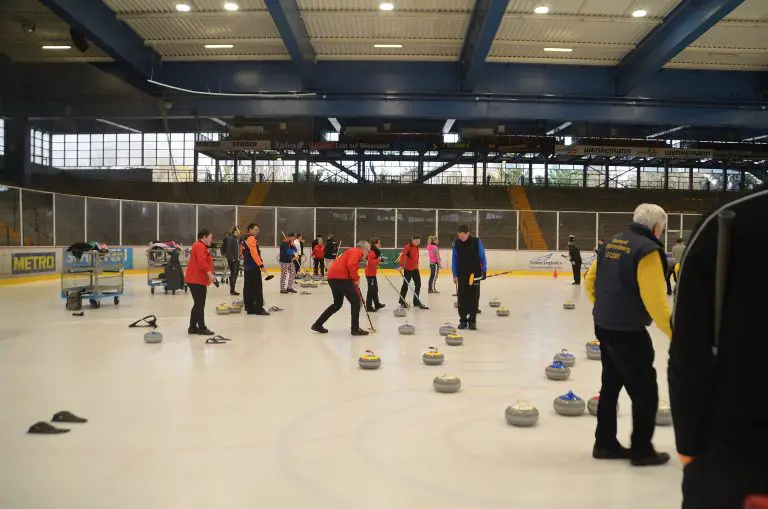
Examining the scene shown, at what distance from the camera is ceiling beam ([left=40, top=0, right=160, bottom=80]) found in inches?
601

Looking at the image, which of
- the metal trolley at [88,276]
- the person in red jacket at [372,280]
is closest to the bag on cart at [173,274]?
the metal trolley at [88,276]

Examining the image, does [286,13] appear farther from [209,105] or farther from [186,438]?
[186,438]

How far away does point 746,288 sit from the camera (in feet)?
4.88

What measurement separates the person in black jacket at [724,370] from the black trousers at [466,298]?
8416mm

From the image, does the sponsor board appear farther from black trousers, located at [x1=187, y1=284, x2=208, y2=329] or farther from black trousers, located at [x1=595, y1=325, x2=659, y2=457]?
black trousers, located at [x1=595, y1=325, x2=659, y2=457]

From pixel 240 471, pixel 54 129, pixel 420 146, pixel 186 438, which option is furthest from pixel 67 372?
pixel 54 129

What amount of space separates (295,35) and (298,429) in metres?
14.4

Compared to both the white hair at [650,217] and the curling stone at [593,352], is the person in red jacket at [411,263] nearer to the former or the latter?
the curling stone at [593,352]

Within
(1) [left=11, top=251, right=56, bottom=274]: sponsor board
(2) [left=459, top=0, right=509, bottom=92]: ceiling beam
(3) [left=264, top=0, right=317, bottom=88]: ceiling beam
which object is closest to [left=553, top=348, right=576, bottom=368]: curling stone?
(2) [left=459, top=0, right=509, bottom=92]: ceiling beam

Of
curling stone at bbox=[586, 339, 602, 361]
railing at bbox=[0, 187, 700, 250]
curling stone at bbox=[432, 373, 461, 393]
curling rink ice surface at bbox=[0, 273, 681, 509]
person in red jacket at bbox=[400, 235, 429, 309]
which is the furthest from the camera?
railing at bbox=[0, 187, 700, 250]

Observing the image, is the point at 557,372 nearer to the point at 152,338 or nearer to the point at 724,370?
the point at 724,370

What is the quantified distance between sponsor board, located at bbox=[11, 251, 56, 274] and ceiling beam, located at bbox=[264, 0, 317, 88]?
9166 mm

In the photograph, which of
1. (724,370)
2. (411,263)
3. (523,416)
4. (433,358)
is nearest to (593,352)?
(433,358)

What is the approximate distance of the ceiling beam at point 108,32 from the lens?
1526cm
